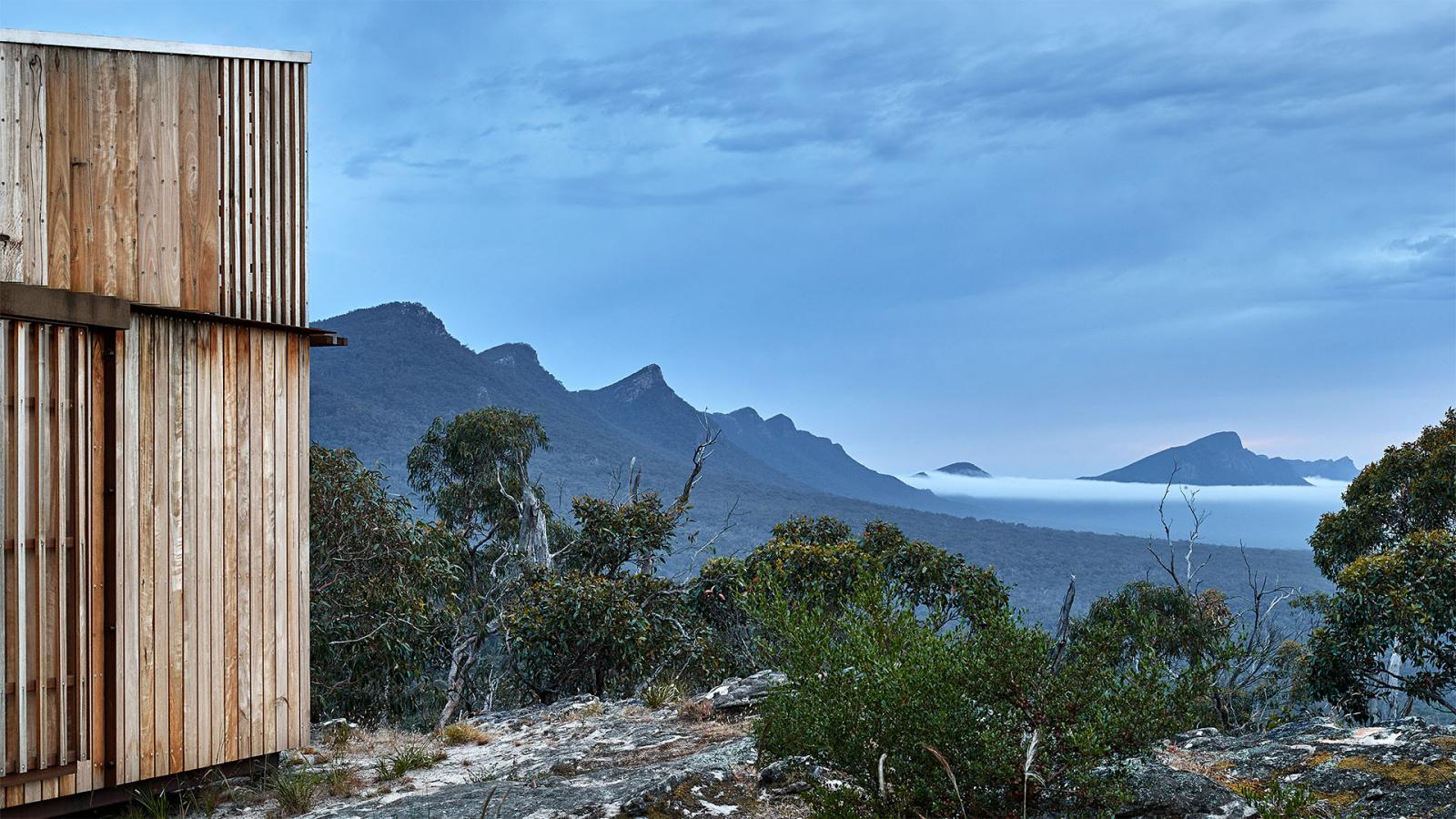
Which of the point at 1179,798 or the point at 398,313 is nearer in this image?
the point at 1179,798

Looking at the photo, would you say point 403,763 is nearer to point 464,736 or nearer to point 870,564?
point 464,736

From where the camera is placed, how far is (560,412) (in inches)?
3263

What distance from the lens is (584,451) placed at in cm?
7256

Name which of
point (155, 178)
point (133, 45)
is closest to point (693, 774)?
point (155, 178)

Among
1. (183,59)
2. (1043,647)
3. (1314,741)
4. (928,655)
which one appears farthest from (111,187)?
(1314,741)

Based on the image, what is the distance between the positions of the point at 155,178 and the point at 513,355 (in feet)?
290

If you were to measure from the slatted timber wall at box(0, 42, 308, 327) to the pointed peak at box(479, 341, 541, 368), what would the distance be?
277 feet

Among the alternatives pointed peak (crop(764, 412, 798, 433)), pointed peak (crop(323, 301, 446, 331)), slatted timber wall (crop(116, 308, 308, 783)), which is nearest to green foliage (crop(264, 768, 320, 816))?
slatted timber wall (crop(116, 308, 308, 783))

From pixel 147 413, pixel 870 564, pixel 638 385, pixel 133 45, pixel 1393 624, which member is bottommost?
pixel 1393 624

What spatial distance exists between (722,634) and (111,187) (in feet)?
34.2

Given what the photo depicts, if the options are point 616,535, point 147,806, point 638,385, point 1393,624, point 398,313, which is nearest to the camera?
point 147,806

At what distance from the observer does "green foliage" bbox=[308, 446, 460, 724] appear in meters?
12.7

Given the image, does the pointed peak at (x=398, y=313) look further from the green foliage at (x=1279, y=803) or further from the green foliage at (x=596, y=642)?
the green foliage at (x=1279, y=803)

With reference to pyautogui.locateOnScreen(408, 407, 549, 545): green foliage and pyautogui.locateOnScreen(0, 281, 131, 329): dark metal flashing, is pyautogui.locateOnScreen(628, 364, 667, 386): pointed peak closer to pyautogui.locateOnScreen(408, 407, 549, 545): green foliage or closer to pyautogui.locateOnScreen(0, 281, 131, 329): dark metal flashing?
pyautogui.locateOnScreen(408, 407, 549, 545): green foliage
